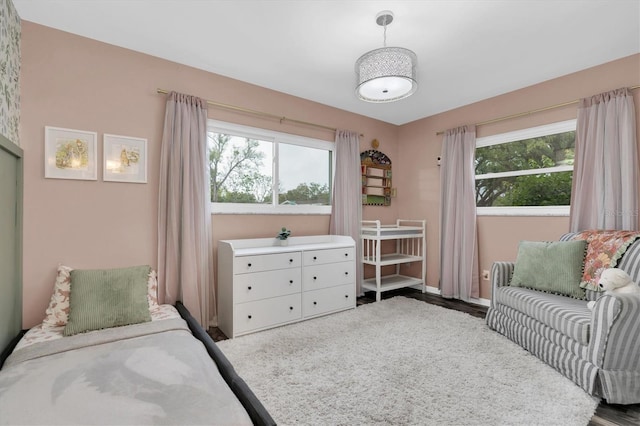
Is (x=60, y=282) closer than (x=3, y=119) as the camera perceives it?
No

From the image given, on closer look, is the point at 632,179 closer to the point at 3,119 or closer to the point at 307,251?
the point at 307,251

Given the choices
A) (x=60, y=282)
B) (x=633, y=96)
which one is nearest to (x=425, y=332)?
(x=633, y=96)

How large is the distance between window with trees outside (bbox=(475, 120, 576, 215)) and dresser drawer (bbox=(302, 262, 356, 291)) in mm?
1831

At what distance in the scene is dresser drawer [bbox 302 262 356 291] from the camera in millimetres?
3139

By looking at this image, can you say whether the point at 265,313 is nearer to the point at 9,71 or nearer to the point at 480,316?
the point at 480,316

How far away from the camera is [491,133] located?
3.64 m

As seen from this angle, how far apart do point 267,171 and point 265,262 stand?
3.85ft

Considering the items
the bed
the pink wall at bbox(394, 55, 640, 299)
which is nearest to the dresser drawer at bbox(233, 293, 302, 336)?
the bed

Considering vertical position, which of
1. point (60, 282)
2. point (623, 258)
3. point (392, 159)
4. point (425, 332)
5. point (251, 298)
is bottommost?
point (425, 332)

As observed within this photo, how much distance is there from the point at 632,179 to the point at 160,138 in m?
4.17

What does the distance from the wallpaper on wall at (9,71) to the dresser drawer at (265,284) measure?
1.88 meters

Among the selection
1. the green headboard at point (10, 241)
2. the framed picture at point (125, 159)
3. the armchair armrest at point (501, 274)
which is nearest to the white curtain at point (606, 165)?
the armchair armrest at point (501, 274)

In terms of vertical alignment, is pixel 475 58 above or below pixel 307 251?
above

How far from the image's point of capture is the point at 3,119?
184 centimetres
